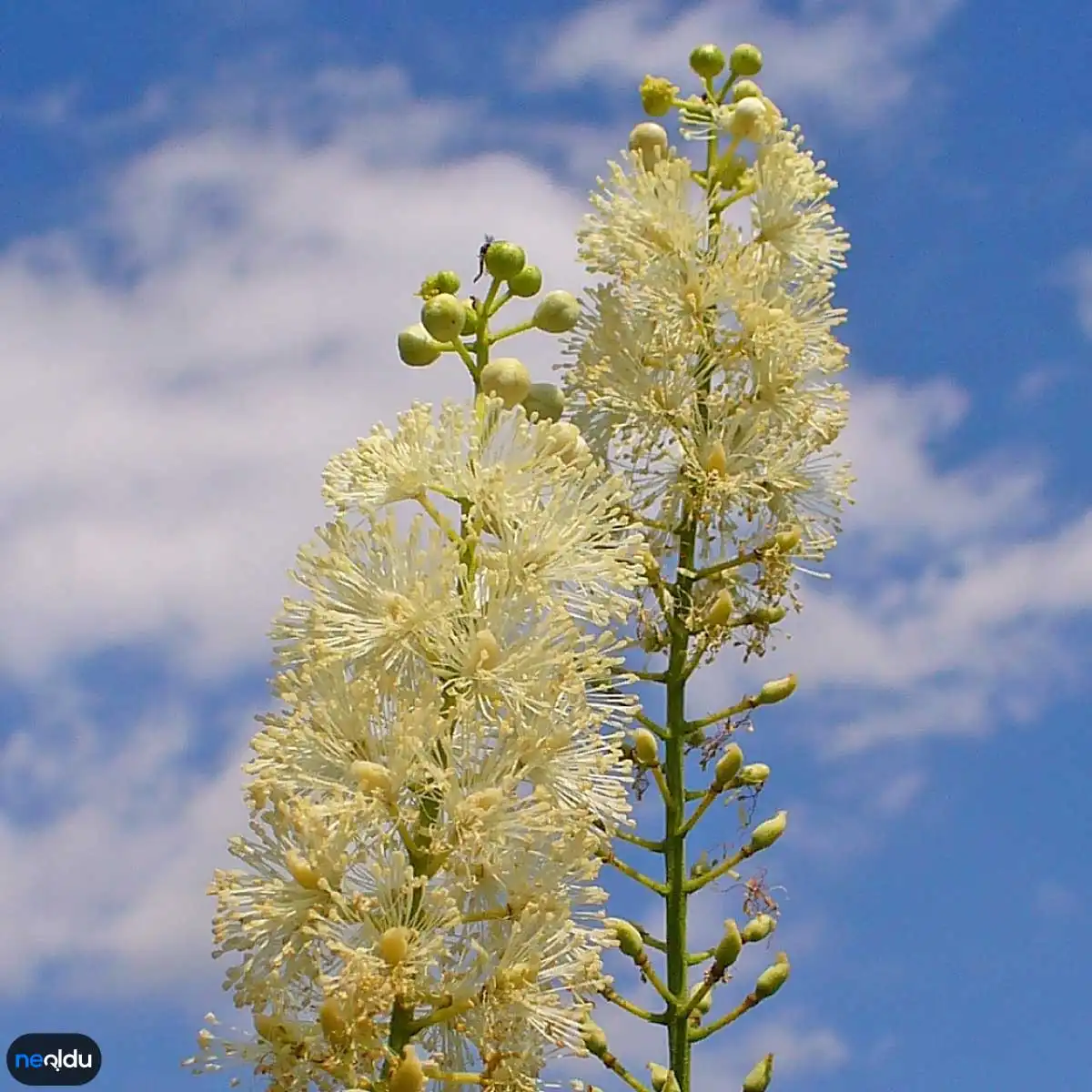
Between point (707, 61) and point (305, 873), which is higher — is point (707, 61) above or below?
above

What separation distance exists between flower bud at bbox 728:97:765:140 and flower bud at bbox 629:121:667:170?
0.30 metres

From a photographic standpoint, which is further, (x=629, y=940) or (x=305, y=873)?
(x=629, y=940)

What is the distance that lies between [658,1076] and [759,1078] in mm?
370

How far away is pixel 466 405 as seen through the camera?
558cm

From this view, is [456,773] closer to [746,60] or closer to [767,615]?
[767,615]

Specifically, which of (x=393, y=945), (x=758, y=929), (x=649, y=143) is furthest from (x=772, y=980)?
(x=649, y=143)

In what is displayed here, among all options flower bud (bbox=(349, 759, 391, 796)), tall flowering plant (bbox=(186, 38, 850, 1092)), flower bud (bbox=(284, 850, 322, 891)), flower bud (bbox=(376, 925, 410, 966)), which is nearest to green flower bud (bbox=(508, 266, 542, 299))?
tall flowering plant (bbox=(186, 38, 850, 1092))

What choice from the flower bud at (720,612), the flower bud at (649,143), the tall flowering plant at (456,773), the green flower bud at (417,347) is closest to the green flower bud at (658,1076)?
the tall flowering plant at (456,773)

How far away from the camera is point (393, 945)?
486 cm

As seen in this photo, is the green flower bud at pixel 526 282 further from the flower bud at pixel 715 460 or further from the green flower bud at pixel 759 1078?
the green flower bud at pixel 759 1078

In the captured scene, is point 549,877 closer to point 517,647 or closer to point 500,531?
point 517,647

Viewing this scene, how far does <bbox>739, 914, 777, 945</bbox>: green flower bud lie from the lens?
6707 mm

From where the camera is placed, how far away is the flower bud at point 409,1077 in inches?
184

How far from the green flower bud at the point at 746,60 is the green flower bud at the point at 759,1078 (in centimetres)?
428
